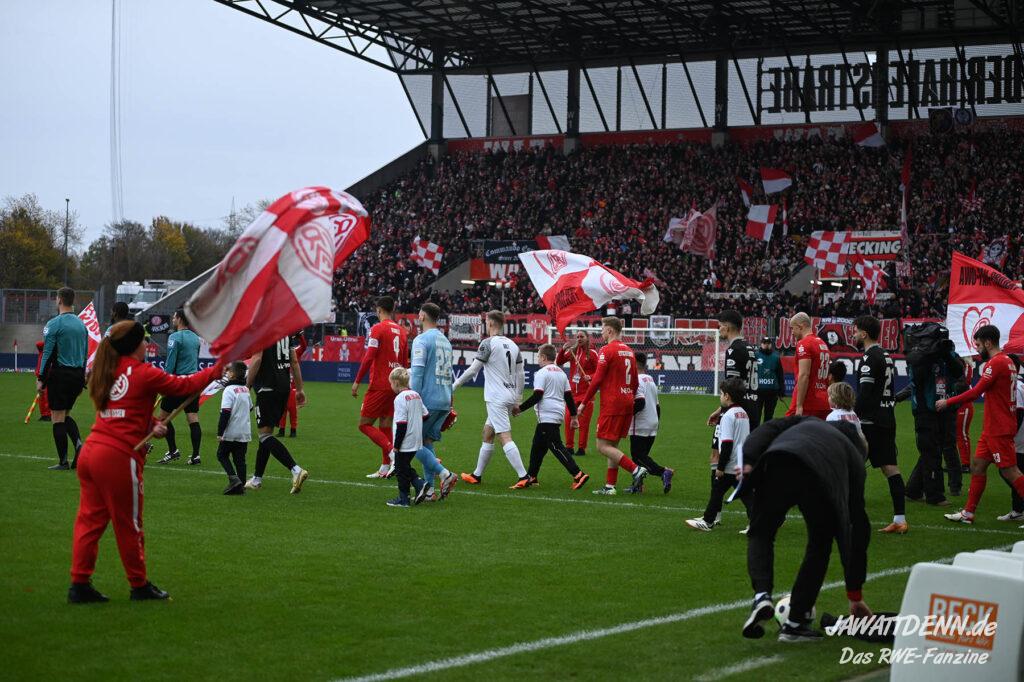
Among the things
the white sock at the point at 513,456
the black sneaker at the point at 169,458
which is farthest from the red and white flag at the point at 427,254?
the white sock at the point at 513,456

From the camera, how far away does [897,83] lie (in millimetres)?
46562

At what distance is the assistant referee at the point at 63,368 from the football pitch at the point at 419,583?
65cm

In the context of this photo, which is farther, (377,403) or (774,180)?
(774,180)

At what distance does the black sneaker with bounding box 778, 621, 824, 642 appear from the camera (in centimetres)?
709

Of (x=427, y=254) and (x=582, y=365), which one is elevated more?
(x=427, y=254)

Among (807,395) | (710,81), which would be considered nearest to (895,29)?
(710,81)

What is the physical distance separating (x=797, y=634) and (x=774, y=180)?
40828mm

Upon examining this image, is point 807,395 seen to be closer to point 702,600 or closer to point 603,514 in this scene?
point 603,514

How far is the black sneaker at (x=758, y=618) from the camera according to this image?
6.86 metres

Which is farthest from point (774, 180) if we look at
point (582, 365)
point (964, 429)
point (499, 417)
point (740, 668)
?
point (740, 668)

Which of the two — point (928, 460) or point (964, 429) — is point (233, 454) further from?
point (964, 429)

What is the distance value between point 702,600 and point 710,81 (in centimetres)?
4396

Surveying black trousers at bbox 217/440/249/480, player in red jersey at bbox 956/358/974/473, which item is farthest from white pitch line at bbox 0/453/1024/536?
player in red jersey at bbox 956/358/974/473

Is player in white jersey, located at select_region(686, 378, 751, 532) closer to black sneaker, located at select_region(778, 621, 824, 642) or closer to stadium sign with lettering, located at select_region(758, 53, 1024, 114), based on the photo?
black sneaker, located at select_region(778, 621, 824, 642)
